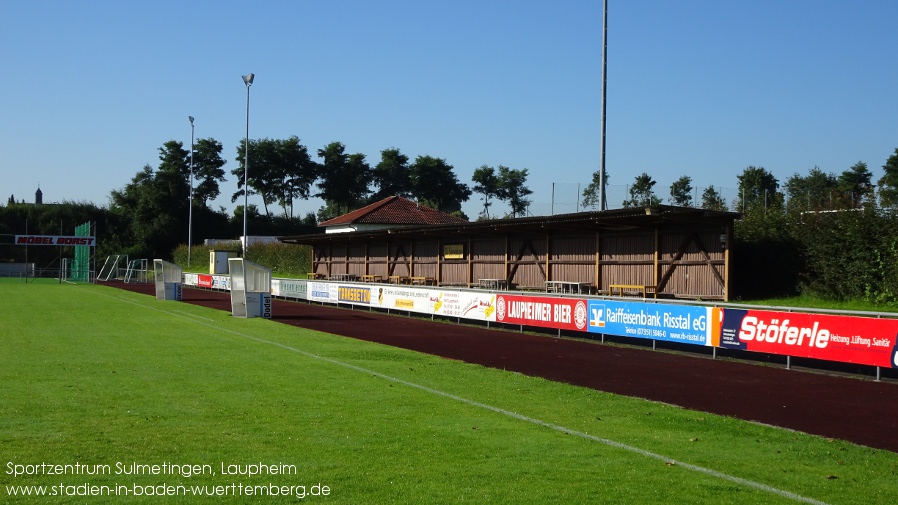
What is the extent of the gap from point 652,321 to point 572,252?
11.4 meters

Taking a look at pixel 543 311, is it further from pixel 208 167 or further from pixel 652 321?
pixel 208 167

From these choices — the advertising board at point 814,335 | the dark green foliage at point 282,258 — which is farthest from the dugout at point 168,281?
the advertising board at point 814,335

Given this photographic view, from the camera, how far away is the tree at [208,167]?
105 m

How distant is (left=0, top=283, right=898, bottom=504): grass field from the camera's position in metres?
7.09

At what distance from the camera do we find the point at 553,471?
7.80 m

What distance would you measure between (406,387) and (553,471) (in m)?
5.71

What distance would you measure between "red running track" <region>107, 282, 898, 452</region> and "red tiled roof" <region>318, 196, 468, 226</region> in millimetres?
35828

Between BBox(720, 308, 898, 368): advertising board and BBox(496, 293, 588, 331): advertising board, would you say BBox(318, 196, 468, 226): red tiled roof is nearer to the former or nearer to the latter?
BBox(496, 293, 588, 331): advertising board

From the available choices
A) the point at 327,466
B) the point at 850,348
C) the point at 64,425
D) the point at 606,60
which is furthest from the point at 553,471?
the point at 606,60

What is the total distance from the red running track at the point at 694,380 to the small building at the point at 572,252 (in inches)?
242

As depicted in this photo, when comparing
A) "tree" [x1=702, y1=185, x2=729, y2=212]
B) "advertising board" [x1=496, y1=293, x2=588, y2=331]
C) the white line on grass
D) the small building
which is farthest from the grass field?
"tree" [x1=702, y1=185, x2=729, y2=212]

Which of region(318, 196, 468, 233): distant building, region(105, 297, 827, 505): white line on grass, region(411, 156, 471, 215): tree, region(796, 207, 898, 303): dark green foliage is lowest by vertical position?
region(105, 297, 827, 505): white line on grass

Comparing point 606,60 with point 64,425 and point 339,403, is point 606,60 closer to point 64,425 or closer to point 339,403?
point 339,403

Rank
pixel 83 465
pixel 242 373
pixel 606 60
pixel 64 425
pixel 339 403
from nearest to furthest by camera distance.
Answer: pixel 83 465, pixel 64 425, pixel 339 403, pixel 242 373, pixel 606 60
